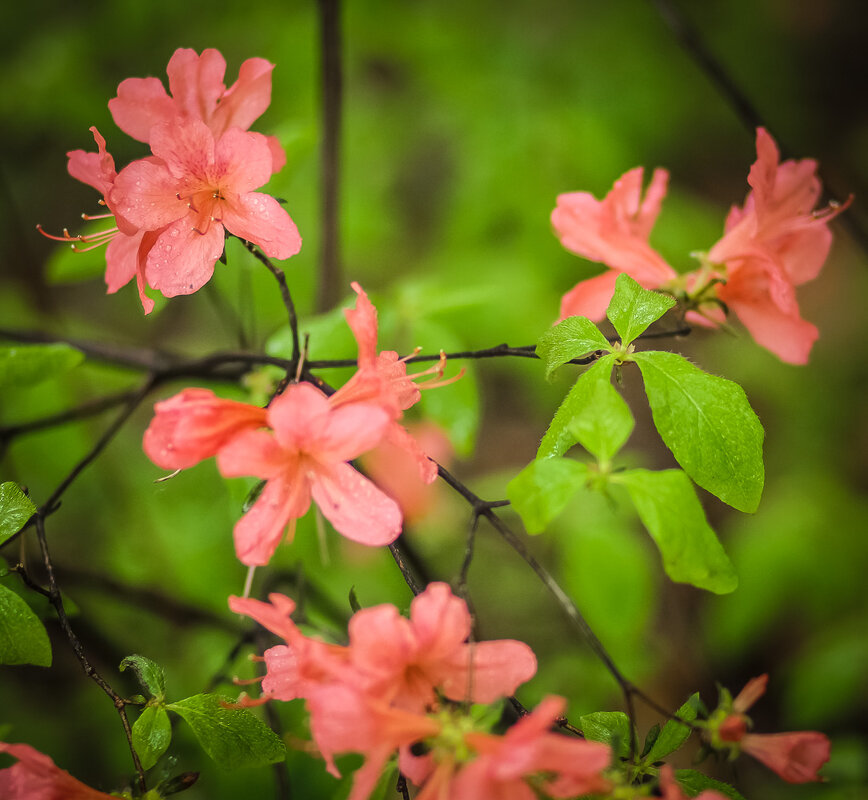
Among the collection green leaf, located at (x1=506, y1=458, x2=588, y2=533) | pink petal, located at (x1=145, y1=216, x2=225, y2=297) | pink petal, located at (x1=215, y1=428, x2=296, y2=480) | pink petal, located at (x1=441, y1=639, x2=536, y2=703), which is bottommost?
pink petal, located at (x1=441, y1=639, x2=536, y2=703)

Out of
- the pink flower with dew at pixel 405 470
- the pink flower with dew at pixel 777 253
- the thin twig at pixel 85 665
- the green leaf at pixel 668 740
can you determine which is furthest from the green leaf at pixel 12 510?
the pink flower with dew at pixel 405 470

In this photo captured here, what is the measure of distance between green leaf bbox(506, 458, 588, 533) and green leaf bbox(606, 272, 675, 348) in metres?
0.17

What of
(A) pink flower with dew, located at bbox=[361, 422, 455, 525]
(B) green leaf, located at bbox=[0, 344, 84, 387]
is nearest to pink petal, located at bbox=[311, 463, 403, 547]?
(B) green leaf, located at bbox=[0, 344, 84, 387]

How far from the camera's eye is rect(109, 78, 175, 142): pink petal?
0.71 metres

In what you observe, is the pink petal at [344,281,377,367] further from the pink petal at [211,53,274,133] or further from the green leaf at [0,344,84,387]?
the green leaf at [0,344,84,387]

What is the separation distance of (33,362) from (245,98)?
44cm

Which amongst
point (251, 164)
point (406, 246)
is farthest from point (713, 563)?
point (406, 246)

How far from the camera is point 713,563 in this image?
606 mm

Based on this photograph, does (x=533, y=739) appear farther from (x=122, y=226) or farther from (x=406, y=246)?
(x=406, y=246)

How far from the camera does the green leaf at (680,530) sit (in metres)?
0.59

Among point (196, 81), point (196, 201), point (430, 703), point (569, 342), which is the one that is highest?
point (196, 81)

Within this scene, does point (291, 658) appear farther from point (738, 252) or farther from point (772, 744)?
point (738, 252)

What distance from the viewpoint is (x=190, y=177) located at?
0.69m

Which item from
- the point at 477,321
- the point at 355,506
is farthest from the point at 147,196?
the point at 477,321
